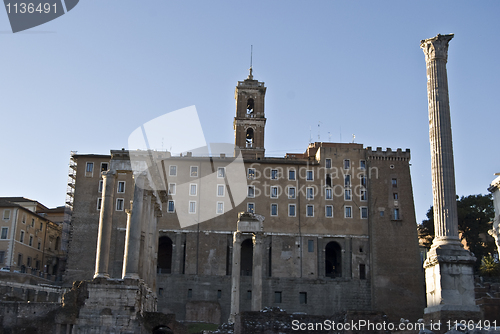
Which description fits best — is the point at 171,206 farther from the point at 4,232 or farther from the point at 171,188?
the point at 4,232

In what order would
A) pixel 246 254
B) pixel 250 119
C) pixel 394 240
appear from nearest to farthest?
pixel 394 240 → pixel 246 254 → pixel 250 119

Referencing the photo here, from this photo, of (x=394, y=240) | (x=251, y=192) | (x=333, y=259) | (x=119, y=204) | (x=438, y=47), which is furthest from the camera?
(x=333, y=259)

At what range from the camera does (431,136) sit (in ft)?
74.8

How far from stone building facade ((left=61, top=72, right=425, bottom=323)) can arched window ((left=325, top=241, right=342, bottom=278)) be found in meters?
0.19

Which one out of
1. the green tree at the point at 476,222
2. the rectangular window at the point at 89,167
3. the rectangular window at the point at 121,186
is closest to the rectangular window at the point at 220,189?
the rectangular window at the point at 121,186

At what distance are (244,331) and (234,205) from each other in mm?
28778

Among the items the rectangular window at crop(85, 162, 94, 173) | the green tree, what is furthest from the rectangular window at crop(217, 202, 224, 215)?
the green tree

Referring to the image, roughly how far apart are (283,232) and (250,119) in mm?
14961

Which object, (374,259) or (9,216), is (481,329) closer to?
(374,259)

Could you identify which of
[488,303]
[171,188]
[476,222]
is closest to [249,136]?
[171,188]

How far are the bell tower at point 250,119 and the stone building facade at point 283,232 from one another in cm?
543

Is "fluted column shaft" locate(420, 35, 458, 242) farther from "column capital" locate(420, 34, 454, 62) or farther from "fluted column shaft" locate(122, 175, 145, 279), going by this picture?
"fluted column shaft" locate(122, 175, 145, 279)

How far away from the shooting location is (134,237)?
2944cm

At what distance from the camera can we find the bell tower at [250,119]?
65.0 m
